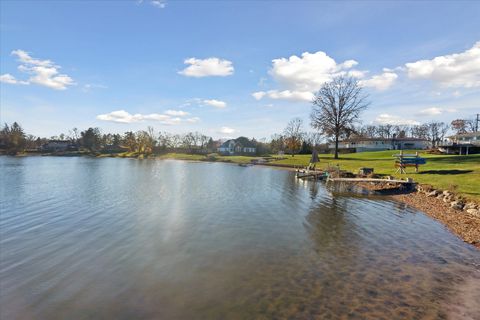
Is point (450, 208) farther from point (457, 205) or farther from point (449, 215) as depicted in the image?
point (449, 215)

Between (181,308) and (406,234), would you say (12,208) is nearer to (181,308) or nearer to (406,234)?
(181,308)

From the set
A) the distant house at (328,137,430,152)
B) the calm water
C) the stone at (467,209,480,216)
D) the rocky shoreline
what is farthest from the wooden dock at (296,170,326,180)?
the distant house at (328,137,430,152)

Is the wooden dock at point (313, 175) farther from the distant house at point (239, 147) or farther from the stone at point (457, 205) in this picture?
the distant house at point (239, 147)

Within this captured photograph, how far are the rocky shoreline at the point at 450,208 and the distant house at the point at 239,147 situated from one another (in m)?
94.5

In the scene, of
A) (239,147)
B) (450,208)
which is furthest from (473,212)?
(239,147)

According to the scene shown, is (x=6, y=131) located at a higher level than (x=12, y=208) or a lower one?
higher

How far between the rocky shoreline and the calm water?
31.4 inches

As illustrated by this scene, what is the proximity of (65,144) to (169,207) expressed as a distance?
166740 millimetres

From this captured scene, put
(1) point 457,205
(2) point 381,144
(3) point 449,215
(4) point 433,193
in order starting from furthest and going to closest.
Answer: (2) point 381,144 → (4) point 433,193 → (1) point 457,205 → (3) point 449,215

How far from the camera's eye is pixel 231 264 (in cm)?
1162

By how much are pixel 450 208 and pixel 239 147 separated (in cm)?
10381

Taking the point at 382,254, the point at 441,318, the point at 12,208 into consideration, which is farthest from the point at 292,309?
the point at 12,208

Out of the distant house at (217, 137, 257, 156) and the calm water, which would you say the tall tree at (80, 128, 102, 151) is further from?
the calm water

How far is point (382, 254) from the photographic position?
12.6 m
